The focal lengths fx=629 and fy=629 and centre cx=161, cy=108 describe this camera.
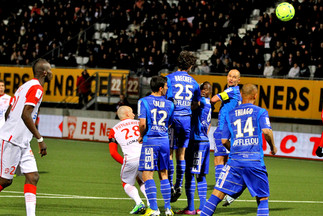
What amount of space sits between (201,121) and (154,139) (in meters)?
1.56

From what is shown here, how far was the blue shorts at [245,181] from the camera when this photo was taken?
7.88m

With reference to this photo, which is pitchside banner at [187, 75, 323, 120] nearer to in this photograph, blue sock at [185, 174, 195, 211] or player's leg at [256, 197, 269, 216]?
blue sock at [185, 174, 195, 211]

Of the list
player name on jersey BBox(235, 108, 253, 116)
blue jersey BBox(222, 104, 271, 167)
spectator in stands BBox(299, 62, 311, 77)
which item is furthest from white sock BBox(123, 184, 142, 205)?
spectator in stands BBox(299, 62, 311, 77)

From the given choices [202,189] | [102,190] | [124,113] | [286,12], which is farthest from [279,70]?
[202,189]

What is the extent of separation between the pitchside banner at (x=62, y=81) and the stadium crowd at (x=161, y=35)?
96cm

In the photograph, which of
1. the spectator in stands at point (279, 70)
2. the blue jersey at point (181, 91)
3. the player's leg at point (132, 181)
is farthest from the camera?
the spectator in stands at point (279, 70)

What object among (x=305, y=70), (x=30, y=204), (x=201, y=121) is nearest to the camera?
(x=30, y=204)

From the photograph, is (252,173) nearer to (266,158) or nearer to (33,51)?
(266,158)

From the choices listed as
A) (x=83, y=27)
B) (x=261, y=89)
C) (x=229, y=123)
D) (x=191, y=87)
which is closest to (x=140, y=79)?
(x=261, y=89)

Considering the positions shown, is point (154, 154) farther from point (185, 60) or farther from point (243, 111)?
point (243, 111)

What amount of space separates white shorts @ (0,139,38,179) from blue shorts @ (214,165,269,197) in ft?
8.36

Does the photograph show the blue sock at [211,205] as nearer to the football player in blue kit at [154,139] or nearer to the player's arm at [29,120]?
the football player in blue kit at [154,139]

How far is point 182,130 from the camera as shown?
32.4ft

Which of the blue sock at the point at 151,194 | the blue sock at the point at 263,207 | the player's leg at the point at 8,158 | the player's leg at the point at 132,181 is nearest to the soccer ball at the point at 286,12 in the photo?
the player's leg at the point at 132,181
